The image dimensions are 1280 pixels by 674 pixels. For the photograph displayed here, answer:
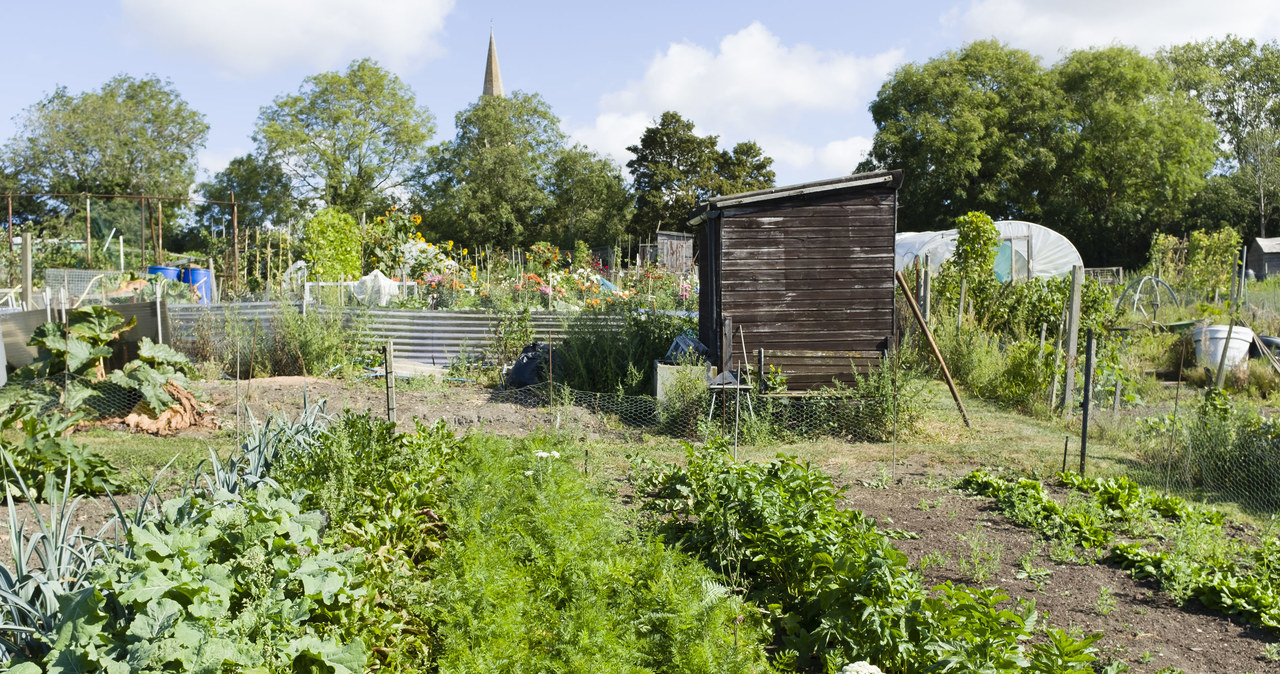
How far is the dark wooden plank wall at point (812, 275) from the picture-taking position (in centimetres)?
963

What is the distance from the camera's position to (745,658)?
321cm

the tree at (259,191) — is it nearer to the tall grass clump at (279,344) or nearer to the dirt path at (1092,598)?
the tall grass clump at (279,344)

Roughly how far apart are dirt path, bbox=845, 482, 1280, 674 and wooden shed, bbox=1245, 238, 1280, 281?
28028 mm

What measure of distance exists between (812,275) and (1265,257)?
86.8 ft

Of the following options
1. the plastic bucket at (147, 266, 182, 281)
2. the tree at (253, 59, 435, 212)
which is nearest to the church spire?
the tree at (253, 59, 435, 212)

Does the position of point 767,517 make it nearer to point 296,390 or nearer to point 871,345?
point 871,345

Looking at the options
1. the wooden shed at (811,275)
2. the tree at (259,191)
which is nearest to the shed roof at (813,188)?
the wooden shed at (811,275)

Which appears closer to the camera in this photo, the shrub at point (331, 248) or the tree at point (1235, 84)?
the shrub at point (331, 248)

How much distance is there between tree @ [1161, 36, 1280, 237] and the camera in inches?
1598

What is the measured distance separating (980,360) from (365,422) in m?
8.92

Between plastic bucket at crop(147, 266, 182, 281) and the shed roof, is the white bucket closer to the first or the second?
the shed roof

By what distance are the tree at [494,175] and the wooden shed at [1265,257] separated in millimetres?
26321

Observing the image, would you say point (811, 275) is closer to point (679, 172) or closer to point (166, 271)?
point (166, 271)

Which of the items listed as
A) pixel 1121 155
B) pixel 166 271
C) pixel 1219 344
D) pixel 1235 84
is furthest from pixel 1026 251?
pixel 1235 84
